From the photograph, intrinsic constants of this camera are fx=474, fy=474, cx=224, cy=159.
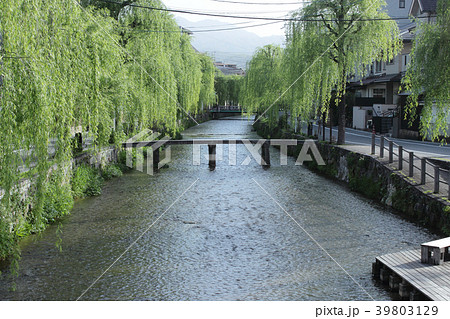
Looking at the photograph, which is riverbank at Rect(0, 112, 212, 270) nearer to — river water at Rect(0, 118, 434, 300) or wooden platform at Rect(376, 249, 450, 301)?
river water at Rect(0, 118, 434, 300)

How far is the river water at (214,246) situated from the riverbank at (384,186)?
0.46m

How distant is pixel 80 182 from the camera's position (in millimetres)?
18016

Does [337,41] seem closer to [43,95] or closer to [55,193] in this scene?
[55,193]

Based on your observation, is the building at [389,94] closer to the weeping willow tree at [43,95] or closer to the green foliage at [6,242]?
the weeping willow tree at [43,95]

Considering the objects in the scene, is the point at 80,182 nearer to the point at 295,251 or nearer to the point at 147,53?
the point at 147,53

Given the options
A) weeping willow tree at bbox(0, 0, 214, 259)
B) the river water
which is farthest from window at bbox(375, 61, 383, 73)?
weeping willow tree at bbox(0, 0, 214, 259)

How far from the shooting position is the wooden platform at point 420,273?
7.89 meters

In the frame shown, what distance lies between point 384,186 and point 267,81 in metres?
23.9

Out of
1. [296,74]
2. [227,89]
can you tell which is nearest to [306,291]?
[296,74]

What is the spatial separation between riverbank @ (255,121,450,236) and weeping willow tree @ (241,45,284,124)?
11.4 meters

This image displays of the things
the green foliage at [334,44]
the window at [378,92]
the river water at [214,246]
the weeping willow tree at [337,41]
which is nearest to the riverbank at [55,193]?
the river water at [214,246]

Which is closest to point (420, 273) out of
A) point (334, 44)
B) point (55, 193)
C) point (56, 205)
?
point (55, 193)

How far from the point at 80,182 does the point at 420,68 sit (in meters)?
12.6

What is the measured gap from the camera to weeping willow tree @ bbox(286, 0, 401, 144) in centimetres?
2200
